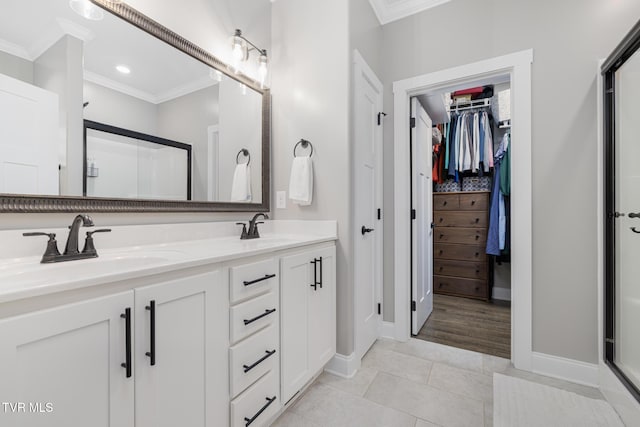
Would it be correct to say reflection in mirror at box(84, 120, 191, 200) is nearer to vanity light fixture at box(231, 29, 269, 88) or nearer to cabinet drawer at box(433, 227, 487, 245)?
vanity light fixture at box(231, 29, 269, 88)

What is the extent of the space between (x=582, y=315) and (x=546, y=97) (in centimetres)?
141

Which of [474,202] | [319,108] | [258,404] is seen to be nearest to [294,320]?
[258,404]

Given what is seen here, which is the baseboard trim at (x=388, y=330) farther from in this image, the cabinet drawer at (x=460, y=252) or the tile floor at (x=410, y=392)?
the cabinet drawer at (x=460, y=252)

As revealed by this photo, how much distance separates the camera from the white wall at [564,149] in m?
1.77

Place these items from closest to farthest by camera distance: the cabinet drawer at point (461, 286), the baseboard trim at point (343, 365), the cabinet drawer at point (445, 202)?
the baseboard trim at point (343, 365)
the cabinet drawer at point (461, 286)
the cabinet drawer at point (445, 202)

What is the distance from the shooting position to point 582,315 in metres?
1.80

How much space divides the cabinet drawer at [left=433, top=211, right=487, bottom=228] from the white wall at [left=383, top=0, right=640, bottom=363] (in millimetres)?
1527

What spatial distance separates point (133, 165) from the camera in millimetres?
1438

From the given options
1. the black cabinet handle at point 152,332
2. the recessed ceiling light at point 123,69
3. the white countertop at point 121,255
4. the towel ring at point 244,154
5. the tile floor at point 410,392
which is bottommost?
the tile floor at point 410,392

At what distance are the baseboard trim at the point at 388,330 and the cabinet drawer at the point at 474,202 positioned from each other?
6.05 ft

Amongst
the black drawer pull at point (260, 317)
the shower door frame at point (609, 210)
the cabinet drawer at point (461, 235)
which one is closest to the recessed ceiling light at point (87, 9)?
the black drawer pull at point (260, 317)

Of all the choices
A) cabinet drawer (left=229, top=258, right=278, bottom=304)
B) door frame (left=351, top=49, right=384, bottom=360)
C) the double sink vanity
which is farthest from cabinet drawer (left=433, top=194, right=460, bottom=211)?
cabinet drawer (left=229, top=258, right=278, bottom=304)

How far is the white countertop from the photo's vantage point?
0.70 meters

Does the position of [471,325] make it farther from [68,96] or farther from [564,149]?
[68,96]
